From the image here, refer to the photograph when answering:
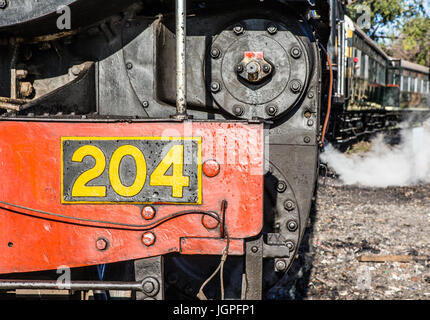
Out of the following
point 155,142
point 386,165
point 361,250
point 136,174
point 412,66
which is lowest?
→ point 361,250

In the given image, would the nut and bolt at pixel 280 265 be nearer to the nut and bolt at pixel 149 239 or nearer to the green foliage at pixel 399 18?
the nut and bolt at pixel 149 239

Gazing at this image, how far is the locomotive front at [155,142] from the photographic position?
193 cm

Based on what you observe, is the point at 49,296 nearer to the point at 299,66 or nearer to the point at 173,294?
the point at 173,294

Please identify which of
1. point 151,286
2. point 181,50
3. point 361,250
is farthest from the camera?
point 361,250

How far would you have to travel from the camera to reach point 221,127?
6.31 ft

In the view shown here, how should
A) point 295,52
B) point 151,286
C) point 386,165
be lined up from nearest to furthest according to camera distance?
point 151,286 < point 295,52 < point 386,165

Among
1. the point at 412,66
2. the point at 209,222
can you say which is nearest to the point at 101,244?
the point at 209,222

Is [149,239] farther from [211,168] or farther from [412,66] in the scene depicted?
[412,66]

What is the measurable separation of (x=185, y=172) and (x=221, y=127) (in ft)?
0.74

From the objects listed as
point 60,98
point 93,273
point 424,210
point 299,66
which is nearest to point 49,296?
point 93,273

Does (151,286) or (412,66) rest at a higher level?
(412,66)

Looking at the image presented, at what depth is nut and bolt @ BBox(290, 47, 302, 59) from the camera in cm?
240

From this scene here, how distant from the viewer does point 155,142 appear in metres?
1.92

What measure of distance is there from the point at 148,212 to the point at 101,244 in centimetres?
24
